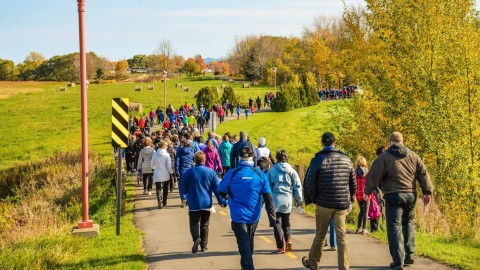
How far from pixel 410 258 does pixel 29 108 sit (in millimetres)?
58795

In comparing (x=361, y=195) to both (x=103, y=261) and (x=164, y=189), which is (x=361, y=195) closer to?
(x=103, y=261)

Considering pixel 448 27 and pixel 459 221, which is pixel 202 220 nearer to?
pixel 459 221

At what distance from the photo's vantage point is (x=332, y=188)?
784cm

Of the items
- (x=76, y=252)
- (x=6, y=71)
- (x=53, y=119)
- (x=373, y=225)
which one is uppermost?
(x=6, y=71)

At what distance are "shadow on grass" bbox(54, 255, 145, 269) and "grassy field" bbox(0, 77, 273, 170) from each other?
24.1 m

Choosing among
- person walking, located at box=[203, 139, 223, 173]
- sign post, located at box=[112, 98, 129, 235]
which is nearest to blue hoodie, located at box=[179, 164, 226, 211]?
sign post, located at box=[112, 98, 129, 235]

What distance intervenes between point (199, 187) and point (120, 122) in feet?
9.99

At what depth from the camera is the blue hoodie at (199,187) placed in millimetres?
9836

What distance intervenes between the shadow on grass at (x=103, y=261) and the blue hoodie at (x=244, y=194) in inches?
106

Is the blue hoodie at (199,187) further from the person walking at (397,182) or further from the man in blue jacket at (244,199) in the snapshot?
the person walking at (397,182)

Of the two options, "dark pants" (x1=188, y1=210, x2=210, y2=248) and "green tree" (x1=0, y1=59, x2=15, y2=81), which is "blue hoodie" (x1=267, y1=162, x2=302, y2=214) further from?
"green tree" (x1=0, y1=59, x2=15, y2=81)

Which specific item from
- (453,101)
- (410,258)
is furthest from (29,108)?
(410,258)

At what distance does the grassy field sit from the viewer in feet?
122

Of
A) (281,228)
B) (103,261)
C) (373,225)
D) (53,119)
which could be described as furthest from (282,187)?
(53,119)
